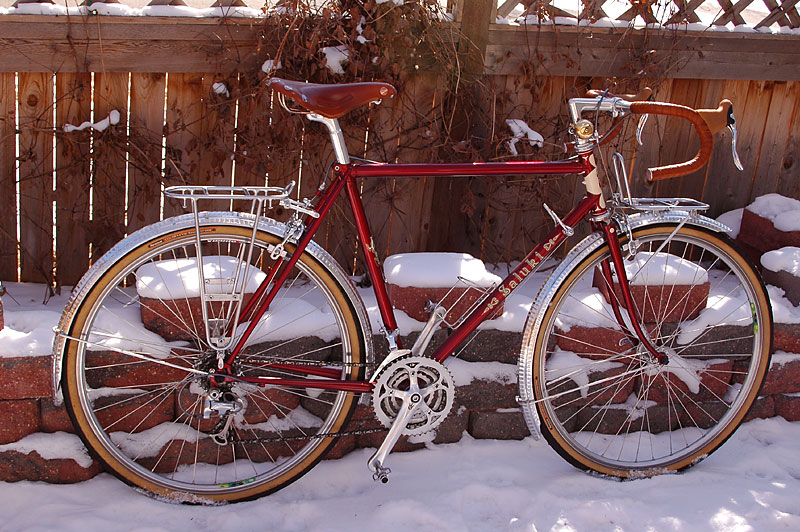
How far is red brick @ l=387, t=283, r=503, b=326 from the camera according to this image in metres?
2.91

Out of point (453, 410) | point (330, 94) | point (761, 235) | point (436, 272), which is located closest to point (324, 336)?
point (436, 272)

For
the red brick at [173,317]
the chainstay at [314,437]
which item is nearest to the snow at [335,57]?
the red brick at [173,317]

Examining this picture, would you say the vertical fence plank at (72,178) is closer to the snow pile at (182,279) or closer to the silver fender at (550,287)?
the snow pile at (182,279)

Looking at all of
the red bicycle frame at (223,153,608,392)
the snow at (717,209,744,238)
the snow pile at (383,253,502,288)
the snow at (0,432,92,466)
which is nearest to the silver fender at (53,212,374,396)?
the red bicycle frame at (223,153,608,392)

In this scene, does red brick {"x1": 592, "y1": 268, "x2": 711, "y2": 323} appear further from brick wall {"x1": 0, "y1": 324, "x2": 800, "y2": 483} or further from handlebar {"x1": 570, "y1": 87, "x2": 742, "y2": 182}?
handlebar {"x1": 570, "y1": 87, "x2": 742, "y2": 182}

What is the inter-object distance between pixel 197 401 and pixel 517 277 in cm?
117

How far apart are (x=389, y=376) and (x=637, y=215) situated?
1.01 meters

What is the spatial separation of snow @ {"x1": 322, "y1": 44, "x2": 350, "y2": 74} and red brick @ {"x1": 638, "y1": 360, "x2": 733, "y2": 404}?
1777mm

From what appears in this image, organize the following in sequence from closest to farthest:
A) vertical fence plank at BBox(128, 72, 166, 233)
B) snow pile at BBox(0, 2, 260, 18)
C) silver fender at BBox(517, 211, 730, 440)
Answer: silver fender at BBox(517, 211, 730, 440), snow pile at BBox(0, 2, 260, 18), vertical fence plank at BBox(128, 72, 166, 233)

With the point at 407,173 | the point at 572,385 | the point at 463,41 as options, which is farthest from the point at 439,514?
the point at 463,41

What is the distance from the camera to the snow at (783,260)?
135 inches

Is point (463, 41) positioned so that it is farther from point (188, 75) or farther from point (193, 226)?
point (193, 226)

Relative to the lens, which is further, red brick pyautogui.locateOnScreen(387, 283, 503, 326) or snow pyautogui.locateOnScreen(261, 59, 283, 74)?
snow pyautogui.locateOnScreen(261, 59, 283, 74)

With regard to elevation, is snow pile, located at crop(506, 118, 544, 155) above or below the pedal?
above
